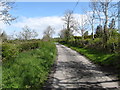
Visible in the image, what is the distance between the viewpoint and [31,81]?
19.0ft

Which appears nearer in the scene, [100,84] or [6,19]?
[100,84]

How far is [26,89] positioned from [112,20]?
16366 mm

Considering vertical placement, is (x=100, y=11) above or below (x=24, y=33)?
above

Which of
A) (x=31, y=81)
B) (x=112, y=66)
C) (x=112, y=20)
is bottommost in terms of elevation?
(x=112, y=66)

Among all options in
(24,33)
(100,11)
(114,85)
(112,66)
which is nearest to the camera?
(114,85)

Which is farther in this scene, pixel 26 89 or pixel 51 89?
pixel 51 89

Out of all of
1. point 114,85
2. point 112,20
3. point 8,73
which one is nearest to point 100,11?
point 112,20

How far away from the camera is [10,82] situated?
5.12m

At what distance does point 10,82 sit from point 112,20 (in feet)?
54.2

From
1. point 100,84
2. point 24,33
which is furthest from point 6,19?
point 24,33

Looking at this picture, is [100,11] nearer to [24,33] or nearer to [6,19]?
[6,19]

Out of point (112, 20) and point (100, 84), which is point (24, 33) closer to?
point (112, 20)

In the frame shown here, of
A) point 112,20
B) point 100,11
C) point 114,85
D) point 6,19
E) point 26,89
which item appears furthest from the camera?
point 100,11

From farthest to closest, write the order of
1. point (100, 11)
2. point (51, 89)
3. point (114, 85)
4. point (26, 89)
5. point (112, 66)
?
point (100, 11) → point (112, 66) → point (114, 85) → point (51, 89) → point (26, 89)
